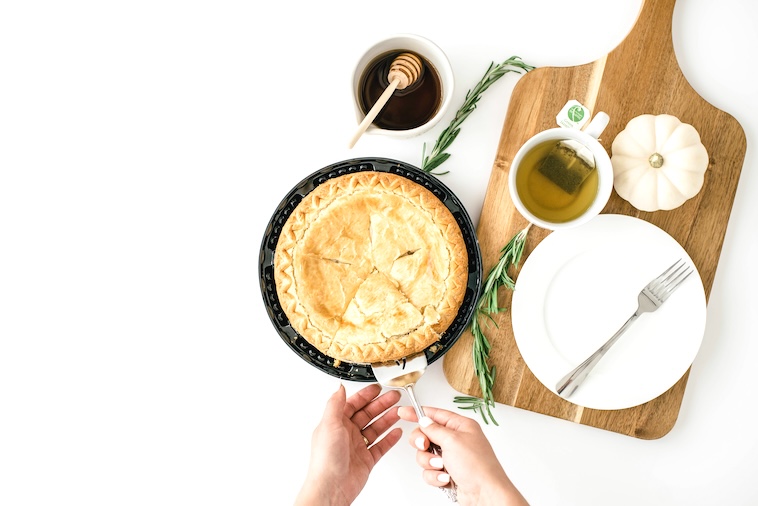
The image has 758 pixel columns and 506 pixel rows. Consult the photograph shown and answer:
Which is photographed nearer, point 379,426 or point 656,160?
point 656,160

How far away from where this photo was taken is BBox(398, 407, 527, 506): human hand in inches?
68.3

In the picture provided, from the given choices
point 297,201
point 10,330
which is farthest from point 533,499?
point 10,330

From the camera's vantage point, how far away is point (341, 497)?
2.01 metres

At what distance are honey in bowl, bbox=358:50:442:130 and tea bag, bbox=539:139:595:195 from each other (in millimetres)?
460

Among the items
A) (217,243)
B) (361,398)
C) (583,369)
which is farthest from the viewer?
(217,243)

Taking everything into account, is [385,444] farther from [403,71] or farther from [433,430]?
[403,71]

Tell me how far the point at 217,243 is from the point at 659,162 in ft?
5.59

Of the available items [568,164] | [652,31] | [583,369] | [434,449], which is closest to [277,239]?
[434,449]

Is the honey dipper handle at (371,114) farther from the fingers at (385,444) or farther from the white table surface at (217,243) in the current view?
the fingers at (385,444)

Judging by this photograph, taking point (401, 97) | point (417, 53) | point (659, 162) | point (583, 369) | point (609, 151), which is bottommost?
point (583, 369)

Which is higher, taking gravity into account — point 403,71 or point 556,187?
point 403,71

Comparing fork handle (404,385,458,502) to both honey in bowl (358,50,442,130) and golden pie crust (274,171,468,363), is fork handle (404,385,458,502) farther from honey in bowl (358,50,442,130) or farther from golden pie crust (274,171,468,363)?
honey in bowl (358,50,442,130)

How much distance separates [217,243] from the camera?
2.20 m

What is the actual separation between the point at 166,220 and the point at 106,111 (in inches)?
20.4
